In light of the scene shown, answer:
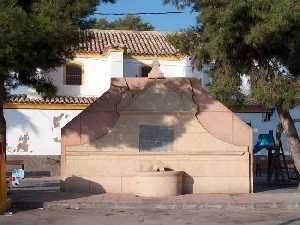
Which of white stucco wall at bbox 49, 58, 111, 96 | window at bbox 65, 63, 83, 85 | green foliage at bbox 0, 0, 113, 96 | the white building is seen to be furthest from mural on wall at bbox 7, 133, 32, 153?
green foliage at bbox 0, 0, 113, 96

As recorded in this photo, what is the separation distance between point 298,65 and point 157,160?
529cm

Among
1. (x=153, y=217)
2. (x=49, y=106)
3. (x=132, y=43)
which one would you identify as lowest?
(x=153, y=217)

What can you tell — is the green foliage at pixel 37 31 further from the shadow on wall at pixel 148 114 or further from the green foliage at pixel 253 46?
the green foliage at pixel 253 46

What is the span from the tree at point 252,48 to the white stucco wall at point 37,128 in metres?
12.3

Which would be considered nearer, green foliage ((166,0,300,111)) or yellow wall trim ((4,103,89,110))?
green foliage ((166,0,300,111))

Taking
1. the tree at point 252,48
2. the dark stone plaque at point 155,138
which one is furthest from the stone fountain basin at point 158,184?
the tree at point 252,48

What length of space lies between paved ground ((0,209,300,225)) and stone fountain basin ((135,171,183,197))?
2157mm

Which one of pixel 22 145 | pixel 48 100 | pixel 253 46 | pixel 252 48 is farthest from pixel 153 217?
pixel 22 145

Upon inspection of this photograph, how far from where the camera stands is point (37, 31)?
15.0 meters

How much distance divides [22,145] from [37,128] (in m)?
1.16

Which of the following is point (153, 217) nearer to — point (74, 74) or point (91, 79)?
point (91, 79)

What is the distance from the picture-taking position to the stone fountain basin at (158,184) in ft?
59.0

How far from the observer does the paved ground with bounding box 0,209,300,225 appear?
45.4 ft

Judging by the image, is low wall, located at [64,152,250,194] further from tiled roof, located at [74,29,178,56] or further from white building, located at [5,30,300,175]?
tiled roof, located at [74,29,178,56]
